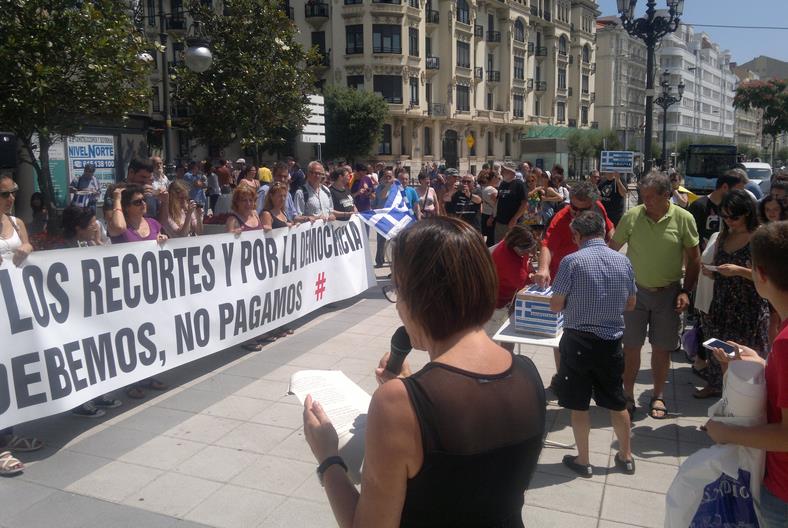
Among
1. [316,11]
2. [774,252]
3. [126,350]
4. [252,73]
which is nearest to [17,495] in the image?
[126,350]

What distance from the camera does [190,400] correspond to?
5539 millimetres

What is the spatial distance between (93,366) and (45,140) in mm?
9151

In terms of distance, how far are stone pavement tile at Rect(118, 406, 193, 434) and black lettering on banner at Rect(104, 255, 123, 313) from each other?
2.88 ft

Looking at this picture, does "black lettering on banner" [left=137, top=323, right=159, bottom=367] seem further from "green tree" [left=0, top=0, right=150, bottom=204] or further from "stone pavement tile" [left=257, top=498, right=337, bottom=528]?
"green tree" [left=0, top=0, right=150, bottom=204]

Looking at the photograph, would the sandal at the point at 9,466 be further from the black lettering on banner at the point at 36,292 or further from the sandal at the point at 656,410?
the sandal at the point at 656,410

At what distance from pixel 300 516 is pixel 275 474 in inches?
22.3

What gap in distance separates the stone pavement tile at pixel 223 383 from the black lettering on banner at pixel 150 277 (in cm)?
97

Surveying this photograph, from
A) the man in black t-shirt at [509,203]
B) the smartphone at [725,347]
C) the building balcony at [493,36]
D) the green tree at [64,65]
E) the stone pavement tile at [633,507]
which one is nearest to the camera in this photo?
the smartphone at [725,347]

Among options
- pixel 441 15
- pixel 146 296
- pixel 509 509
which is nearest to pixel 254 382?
→ pixel 146 296

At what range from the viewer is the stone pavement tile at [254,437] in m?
4.64

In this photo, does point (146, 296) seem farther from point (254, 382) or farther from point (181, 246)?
point (254, 382)

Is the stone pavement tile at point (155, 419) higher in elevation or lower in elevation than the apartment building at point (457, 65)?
lower

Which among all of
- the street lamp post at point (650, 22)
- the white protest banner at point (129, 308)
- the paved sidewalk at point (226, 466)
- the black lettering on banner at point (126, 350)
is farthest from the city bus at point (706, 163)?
the black lettering on banner at point (126, 350)

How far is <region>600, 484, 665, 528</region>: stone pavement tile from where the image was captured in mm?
3719
